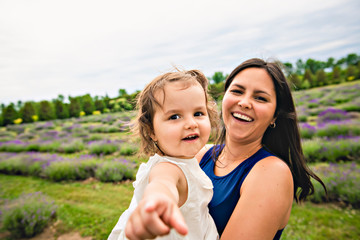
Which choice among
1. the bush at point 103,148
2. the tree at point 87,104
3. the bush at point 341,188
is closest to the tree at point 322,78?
the bush at point 341,188

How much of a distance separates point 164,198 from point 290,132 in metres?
1.75

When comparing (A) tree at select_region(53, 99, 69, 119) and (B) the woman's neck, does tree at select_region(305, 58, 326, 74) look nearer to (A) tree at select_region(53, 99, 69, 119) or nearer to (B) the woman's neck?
(A) tree at select_region(53, 99, 69, 119)

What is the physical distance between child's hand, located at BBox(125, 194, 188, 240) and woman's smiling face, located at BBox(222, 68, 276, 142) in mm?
1318

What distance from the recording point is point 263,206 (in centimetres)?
133

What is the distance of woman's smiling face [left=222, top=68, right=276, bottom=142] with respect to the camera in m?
1.76

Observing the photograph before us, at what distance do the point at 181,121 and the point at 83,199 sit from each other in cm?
573

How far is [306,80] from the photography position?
137 ft

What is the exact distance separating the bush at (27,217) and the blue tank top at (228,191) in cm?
452

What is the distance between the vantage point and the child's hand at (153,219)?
0.59 meters

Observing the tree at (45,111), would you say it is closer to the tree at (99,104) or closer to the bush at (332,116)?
the tree at (99,104)

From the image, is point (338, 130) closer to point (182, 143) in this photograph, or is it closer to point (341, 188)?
point (341, 188)

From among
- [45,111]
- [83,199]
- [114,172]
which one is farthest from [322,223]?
[45,111]

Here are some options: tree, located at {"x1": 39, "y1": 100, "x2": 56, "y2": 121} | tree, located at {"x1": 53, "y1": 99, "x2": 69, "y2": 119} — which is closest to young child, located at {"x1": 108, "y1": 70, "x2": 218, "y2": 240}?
tree, located at {"x1": 39, "y1": 100, "x2": 56, "y2": 121}

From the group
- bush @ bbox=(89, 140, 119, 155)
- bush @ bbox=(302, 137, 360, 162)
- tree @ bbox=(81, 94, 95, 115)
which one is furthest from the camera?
tree @ bbox=(81, 94, 95, 115)
